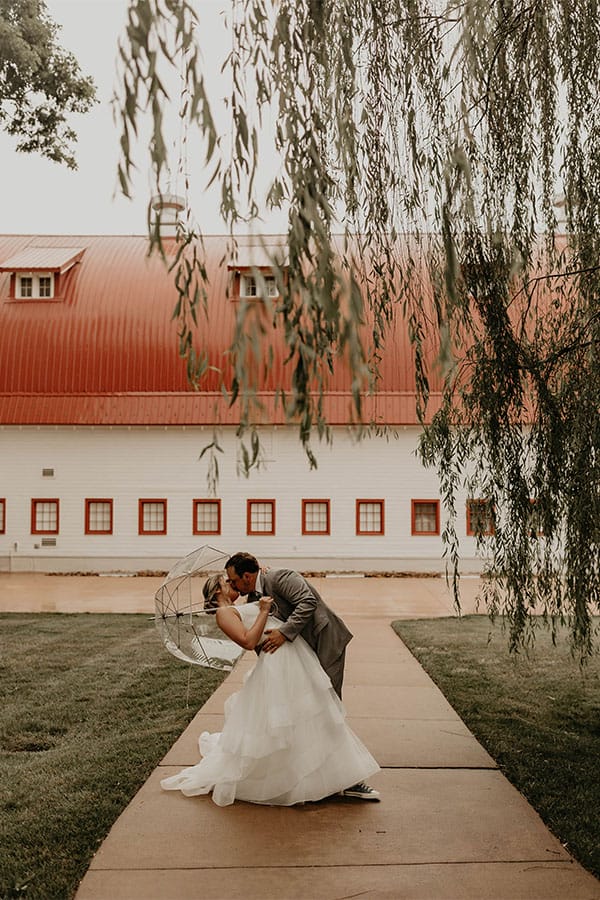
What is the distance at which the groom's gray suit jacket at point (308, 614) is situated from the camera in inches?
251

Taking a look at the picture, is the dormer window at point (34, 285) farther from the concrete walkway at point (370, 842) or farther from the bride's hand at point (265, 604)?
the bride's hand at point (265, 604)

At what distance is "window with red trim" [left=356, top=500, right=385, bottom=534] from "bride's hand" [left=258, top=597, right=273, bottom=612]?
1930 centimetres

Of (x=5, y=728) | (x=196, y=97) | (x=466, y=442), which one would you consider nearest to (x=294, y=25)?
(x=196, y=97)

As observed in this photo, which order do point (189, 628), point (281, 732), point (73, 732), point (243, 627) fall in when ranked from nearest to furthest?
point (281, 732)
point (243, 627)
point (189, 628)
point (73, 732)

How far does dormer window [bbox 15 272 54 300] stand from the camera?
26.8 metres

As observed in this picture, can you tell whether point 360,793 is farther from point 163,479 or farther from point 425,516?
point 163,479

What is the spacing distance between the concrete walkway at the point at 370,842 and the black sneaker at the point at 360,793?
0.05m

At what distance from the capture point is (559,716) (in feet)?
30.5

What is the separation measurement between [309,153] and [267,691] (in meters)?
3.89

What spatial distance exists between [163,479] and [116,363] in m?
3.73

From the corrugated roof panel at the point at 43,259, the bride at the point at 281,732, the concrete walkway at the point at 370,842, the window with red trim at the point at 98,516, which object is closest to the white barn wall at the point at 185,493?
the window with red trim at the point at 98,516

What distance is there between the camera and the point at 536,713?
9.35 m

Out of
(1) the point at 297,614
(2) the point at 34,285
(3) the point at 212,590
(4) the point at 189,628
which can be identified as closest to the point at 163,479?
(2) the point at 34,285

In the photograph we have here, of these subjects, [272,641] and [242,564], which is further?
[242,564]
